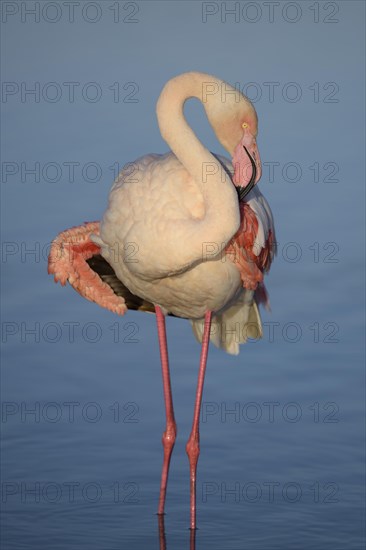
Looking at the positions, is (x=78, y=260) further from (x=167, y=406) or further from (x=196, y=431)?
(x=196, y=431)

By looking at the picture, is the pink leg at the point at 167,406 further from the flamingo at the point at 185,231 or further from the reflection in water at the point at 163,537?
the reflection in water at the point at 163,537

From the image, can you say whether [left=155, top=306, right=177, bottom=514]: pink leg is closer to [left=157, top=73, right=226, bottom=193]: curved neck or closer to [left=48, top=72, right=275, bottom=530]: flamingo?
[left=48, top=72, right=275, bottom=530]: flamingo

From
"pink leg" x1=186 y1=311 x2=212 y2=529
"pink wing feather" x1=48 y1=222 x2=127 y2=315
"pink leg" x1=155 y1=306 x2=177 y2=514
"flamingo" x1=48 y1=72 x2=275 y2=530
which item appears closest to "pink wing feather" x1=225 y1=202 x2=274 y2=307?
"flamingo" x1=48 y1=72 x2=275 y2=530

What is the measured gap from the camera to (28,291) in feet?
33.1

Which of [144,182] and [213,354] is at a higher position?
[144,182]

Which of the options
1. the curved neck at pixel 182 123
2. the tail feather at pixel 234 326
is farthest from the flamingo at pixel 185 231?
the tail feather at pixel 234 326

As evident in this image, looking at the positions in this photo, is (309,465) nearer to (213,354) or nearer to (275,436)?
(275,436)

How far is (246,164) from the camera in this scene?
745 cm

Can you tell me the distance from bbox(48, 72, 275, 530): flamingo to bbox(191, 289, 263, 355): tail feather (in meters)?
0.26

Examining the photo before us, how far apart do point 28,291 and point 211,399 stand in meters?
1.96

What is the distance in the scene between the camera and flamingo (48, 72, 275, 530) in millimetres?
7238

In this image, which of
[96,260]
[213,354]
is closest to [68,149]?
[213,354]

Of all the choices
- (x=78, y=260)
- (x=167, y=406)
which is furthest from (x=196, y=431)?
(x=78, y=260)

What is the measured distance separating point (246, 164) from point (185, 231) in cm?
50
